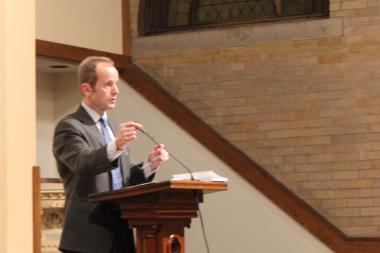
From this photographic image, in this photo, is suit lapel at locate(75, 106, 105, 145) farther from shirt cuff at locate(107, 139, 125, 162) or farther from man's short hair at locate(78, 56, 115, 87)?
shirt cuff at locate(107, 139, 125, 162)

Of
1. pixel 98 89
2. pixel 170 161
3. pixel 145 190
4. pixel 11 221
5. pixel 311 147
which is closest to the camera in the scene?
pixel 11 221

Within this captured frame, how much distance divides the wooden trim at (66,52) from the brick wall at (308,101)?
Answer: 0.61 m

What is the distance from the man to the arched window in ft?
14.4

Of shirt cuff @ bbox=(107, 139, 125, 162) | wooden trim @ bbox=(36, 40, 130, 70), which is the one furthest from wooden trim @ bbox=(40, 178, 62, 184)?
shirt cuff @ bbox=(107, 139, 125, 162)

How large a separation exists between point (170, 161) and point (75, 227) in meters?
4.54

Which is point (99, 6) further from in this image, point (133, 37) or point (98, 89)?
point (98, 89)

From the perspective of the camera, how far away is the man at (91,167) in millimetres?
4121

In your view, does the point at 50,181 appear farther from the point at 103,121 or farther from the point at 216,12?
the point at 103,121

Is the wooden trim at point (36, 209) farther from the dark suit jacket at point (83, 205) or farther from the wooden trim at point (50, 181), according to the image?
the wooden trim at point (50, 181)

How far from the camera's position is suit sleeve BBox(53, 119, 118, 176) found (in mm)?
3994

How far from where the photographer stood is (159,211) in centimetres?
405

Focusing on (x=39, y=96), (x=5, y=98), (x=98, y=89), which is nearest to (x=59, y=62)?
(x=39, y=96)

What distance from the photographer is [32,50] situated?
148 inches

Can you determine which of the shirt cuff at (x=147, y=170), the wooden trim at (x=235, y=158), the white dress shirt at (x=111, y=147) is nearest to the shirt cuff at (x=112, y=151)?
the white dress shirt at (x=111, y=147)
